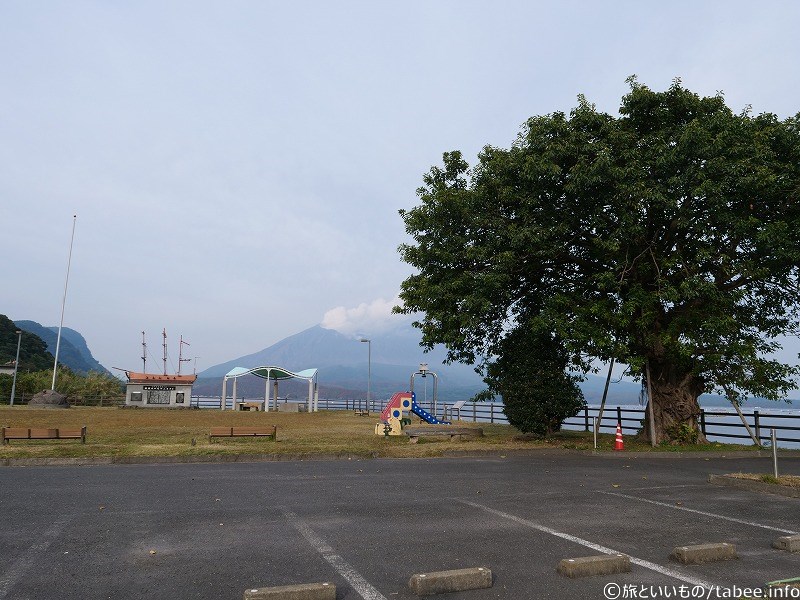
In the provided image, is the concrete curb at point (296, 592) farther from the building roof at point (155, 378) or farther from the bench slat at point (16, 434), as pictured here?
the building roof at point (155, 378)

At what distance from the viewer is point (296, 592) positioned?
433cm

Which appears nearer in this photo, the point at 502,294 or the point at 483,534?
the point at 483,534

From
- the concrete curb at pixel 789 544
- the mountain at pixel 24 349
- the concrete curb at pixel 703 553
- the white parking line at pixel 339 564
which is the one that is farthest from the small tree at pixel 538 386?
the mountain at pixel 24 349

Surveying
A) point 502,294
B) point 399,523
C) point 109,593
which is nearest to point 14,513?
point 109,593

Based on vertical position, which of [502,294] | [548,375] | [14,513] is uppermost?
[502,294]

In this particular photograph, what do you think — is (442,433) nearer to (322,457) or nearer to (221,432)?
(322,457)

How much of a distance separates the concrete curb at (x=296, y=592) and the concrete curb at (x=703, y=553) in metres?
3.33

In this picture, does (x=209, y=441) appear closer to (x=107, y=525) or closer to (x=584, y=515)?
(x=107, y=525)

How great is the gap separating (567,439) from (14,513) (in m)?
16.9

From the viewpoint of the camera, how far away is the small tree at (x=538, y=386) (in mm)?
18328

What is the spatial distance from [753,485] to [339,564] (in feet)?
27.5

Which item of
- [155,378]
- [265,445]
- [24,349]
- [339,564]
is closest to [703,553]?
[339,564]

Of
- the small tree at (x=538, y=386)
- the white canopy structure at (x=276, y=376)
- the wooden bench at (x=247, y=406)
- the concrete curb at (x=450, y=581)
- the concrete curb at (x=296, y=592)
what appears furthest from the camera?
the wooden bench at (x=247, y=406)

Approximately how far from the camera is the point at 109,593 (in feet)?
15.3
